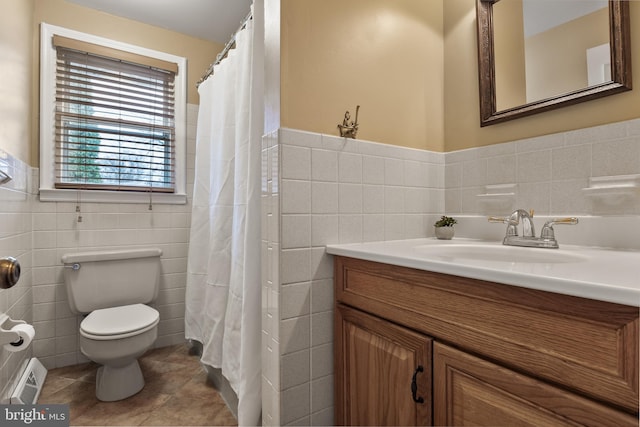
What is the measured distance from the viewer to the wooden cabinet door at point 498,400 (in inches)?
21.0

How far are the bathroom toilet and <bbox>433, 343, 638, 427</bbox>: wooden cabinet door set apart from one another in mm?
1470

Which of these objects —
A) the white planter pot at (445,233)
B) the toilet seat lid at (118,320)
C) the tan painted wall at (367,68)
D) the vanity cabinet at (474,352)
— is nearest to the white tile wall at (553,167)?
the white planter pot at (445,233)

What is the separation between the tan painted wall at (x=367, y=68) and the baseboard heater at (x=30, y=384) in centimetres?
171

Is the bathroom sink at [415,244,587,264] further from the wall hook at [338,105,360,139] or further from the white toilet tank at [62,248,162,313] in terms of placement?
the white toilet tank at [62,248,162,313]

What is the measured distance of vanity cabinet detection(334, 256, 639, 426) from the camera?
51 centimetres

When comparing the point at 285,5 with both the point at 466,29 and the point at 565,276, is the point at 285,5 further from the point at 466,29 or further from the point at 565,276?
the point at 565,276

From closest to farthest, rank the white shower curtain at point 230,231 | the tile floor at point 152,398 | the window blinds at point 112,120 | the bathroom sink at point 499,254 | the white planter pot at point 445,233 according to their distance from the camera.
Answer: the bathroom sink at point 499,254
the white shower curtain at point 230,231
the white planter pot at point 445,233
the tile floor at point 152,398
the window blinds at point 112,120

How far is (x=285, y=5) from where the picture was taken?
1.06 m

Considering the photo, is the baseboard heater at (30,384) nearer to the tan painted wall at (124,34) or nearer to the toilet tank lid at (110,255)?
the toilet tank lid at (110,255)

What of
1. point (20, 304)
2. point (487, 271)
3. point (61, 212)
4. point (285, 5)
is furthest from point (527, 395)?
point (61, 212)

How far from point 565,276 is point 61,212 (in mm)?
2455

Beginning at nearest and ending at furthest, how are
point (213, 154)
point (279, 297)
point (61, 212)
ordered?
point (279, 297)
point (213, 154)
point (61, 212)

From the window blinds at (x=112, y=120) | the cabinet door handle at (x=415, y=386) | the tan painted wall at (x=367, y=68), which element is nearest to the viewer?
the cabinet door handle at (x=415, y=386)

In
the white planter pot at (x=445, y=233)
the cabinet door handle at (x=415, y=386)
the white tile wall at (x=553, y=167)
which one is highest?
the white tile wall at (x=553, y=167)
